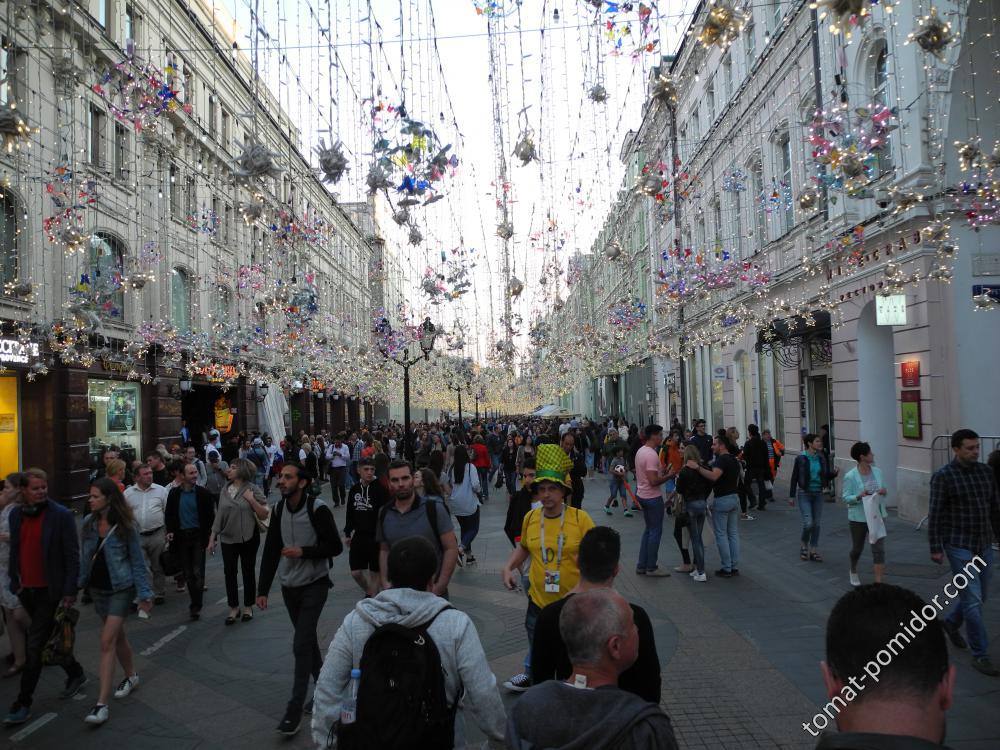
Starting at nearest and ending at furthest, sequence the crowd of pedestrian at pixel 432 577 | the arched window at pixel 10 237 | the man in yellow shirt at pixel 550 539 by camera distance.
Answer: the crowd of pedestrian at pixel 432 577
the man in yellow shirt at pixel 550 539
the arched window at pixel 10 237

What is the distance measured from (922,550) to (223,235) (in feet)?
81.3

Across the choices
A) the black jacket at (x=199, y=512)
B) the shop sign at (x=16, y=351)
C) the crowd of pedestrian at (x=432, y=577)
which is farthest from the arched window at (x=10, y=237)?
the black jacket at (x=199, y=512)

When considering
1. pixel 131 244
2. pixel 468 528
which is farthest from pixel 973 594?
pixel 131 244

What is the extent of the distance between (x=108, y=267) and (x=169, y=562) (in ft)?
32.6

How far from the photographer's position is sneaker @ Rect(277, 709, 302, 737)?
17.1 ft

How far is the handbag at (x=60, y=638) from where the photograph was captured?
5805 mm

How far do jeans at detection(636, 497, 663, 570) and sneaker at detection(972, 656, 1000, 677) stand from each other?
4.29m

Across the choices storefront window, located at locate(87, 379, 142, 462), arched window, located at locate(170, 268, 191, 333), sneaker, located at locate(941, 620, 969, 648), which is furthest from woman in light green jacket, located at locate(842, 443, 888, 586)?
arched window, located at locate(170, 268, 191, 333)

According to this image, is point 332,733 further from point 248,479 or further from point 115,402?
point 115,402

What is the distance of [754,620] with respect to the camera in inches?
303

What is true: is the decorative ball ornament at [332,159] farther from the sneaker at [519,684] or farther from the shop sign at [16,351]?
the shop sign at [16,351]

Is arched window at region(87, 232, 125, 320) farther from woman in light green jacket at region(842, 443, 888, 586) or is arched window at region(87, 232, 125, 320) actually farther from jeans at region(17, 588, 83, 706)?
woman in light green jacket at region(842, 443, 888, 586)

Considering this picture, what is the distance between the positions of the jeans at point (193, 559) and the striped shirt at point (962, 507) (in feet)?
25.1

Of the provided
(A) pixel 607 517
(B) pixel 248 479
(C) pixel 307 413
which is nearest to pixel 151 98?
(B) pixel 248 479
